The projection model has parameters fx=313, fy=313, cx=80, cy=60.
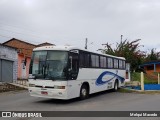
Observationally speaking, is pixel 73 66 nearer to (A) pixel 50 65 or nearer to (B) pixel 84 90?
(A) pixel 50 65

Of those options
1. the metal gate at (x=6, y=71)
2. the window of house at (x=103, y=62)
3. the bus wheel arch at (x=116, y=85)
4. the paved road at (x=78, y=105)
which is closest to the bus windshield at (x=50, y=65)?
the paved road at (x=78, y=105)

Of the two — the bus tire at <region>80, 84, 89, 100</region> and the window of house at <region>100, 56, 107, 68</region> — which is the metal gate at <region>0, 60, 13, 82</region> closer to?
the window of house at <region>100, 56, 107, 68</region>

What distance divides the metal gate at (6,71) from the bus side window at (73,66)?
1623cm

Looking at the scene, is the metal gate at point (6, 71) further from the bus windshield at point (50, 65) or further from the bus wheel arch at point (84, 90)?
the bus windshield at point (50, 65)

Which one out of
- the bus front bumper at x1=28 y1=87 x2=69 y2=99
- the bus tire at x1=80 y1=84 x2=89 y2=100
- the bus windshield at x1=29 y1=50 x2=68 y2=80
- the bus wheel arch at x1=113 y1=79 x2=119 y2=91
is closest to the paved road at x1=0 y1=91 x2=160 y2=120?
the bus front bumper at x1=28 y1=87 x2=69 y2=99

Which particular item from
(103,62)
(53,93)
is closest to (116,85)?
(103,62)

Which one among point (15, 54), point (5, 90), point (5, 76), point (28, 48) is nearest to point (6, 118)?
point (5, 90)

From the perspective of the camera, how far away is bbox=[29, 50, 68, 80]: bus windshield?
15.6 meters

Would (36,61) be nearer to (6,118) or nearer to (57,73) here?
(57,73)

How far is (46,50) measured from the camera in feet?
53.5

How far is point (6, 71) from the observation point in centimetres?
3222

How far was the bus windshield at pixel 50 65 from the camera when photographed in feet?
51.3

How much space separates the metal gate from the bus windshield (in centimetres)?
1579

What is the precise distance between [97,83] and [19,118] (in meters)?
9.51
